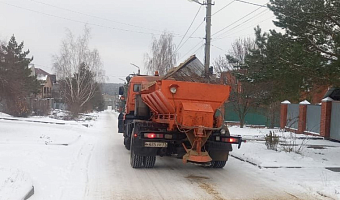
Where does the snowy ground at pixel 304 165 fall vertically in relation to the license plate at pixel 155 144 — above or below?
below

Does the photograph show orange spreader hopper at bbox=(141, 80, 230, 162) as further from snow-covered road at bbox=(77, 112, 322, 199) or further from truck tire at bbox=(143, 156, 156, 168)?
truck tire at bbox=(143, 156, 156, 168)

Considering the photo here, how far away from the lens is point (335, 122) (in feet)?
64.2

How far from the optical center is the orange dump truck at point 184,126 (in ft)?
29.5

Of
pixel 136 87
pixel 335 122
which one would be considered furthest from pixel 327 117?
pixel 136 87

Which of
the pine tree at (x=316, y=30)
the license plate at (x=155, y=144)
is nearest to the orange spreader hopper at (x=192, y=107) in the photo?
the license plate at (x=155, y=144)

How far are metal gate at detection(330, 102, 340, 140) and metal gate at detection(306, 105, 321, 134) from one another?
2.44 m

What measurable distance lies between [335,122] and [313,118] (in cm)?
404

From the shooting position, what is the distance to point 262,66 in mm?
12875

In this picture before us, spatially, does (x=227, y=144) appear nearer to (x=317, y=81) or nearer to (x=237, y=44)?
(x=317, y=81)

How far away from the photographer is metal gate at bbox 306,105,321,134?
22703 millimetres

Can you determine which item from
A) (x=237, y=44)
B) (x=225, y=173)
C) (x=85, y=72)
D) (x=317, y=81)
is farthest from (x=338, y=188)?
(x=85, y=72)

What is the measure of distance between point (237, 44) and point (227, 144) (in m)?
23.9

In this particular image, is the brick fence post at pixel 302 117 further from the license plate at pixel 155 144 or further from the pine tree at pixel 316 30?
the license plate at pixel 155 144

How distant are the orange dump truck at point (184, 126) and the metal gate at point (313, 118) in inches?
573
